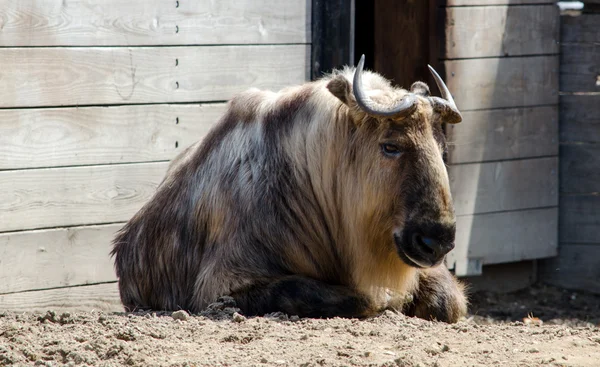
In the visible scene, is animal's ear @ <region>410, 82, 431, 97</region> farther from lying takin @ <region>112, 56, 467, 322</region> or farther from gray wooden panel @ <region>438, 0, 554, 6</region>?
gray wooden panel @ <region>438, 0, 554, 6</region>

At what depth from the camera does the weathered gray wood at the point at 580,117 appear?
22.3 feet

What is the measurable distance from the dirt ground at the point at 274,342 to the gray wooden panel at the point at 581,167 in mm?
3261

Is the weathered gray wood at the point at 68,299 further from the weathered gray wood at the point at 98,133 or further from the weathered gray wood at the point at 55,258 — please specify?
the weathered gray wood at the point at 98,133

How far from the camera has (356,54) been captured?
6906 millimetres

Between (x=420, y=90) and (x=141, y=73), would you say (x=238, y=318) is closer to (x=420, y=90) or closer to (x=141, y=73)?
(x=420, y=90)

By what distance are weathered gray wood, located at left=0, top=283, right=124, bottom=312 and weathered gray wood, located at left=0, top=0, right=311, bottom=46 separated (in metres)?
1.32

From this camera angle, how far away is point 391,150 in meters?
3.96

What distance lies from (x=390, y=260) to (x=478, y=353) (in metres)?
0.95

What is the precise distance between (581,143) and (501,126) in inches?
28.4

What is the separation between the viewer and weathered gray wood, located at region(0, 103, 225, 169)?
5000 mm

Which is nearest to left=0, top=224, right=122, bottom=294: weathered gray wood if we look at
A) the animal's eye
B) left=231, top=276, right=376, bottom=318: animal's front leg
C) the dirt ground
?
the dirt ground

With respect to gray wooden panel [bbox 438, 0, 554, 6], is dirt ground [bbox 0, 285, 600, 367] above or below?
below

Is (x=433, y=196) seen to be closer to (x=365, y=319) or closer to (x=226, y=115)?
(x=365, y=319)

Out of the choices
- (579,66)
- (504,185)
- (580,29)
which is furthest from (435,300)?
(580,29)
